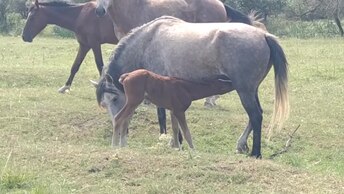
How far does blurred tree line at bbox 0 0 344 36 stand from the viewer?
36406 mm

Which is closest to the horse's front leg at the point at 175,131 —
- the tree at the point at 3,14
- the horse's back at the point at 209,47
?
the horse's back at the point at 209,47

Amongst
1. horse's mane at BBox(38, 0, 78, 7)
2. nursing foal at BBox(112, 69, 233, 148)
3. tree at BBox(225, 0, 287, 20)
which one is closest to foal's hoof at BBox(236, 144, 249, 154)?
nursing foal at BBox(112, 69, 233, 148)

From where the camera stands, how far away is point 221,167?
24.1 feet

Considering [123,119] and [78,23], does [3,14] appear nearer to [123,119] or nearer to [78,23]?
[78,23]

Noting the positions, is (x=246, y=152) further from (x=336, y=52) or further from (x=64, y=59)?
(x=336, y=52)

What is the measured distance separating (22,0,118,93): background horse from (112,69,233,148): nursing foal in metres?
5.38

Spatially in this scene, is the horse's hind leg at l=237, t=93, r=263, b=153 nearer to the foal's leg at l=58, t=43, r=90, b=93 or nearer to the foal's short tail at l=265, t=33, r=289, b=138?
the foal's short tail at l=265, t=33, r=289, b=138

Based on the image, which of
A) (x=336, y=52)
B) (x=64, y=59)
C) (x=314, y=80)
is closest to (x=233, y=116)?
(x=314, y=80)

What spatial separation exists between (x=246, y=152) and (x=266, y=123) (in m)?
2.04

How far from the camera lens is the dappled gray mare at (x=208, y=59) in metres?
9.04

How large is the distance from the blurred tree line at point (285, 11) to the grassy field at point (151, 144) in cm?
1583

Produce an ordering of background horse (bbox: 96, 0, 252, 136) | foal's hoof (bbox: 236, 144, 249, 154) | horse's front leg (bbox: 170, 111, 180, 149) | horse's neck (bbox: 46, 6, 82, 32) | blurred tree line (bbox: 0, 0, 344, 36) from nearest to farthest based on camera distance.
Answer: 1. horse's front leg (bbox: 170, 111, 180, 149)
2. foal's hoof (bbox: 236, 144, 249, 154)
3. background horse (bbox: 96, 0, 252, 136)
4. horse's neck (bbox: 46, 6, 82, 32)
5. blurred tree line (bbox: 0, 0, 344, 36)

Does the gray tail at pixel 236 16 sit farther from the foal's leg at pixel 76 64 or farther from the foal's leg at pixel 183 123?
the foal's leg at pixel 183 123

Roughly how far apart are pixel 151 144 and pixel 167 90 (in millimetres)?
1957
